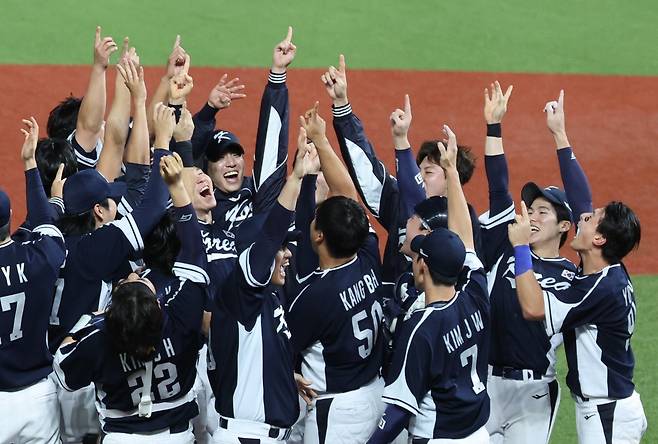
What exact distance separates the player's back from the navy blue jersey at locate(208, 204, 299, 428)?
436mm

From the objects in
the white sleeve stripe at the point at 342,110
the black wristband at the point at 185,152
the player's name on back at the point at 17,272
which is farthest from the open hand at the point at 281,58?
the player's name on back at the point at 17,272

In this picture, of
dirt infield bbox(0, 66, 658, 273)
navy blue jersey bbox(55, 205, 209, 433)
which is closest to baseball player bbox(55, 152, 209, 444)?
navy blue jersey bbox(55, 205, 209, 433)

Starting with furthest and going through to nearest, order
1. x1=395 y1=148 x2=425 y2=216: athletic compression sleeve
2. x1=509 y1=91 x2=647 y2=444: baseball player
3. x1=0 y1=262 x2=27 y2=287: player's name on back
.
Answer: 1. x1=395 y1=148 x2=425 y2=216: athletic compression sleeve
2. x1=509 y1=91 x2=647 y2=444: baseball player
3. x1=0 y1=262 x2=27 y2=287: player's name on back

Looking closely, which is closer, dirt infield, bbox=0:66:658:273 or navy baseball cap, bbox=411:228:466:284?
navy baseball cap, bbox=411:228:466:284

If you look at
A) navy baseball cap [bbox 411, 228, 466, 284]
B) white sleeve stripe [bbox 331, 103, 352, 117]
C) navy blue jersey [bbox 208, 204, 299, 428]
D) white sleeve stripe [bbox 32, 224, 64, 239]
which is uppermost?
white sleeve stripe [bbox 331, 103, 352, 117]

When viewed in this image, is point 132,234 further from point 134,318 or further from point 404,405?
point 404,405

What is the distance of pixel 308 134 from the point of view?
482 cm

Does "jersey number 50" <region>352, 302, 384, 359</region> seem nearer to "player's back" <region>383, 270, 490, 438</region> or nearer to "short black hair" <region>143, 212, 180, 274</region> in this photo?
"player's back" <region>383, 270, 490, 438</region>

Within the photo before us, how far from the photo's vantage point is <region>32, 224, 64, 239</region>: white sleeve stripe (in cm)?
466

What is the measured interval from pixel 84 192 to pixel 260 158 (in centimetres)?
96

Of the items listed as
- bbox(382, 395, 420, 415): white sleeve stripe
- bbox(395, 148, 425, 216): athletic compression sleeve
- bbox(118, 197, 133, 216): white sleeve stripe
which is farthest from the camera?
bbox(118, 197, 133, 216): white sleeve stripe

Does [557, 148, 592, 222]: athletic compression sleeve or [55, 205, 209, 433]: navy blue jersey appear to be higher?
[557, 148, 592, 222]: athletic compression sleeve

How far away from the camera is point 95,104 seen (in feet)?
19.3

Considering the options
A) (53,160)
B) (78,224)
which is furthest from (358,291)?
(53,160)
